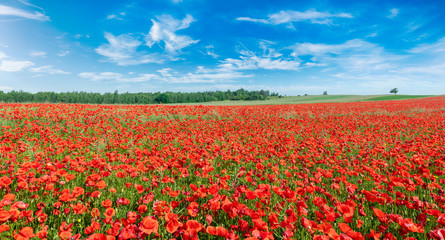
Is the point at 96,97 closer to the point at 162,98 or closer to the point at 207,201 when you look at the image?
the point at 162,98

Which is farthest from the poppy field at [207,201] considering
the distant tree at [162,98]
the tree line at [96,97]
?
the distant tree at [162,98]

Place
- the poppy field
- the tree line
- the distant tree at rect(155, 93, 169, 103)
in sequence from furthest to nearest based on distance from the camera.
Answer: the distant tree at rect(155, 93, 169, 103)
the tree line
the poppy field

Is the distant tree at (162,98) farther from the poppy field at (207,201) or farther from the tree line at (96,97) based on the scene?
the poppy field at (207,201)

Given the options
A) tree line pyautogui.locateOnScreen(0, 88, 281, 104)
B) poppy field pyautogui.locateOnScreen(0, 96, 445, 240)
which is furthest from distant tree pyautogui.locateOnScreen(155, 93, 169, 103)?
poppy field pyautogui.locateOnScreen(0, 96, 445, 240)

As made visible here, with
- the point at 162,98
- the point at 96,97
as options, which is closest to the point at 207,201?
the point at 162,98

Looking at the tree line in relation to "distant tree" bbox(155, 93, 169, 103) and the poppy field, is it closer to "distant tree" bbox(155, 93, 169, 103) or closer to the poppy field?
"distant tree" bbox(155, 93, 169, 103)

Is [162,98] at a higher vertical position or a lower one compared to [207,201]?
higher

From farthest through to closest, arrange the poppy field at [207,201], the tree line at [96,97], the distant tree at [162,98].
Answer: the distant tree at [162,98] → the tree line at [96,97] → the poppy field at [207,201]

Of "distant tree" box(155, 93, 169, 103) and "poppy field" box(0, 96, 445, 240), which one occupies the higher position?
"distant tree" box(155, 93, 169, 103)

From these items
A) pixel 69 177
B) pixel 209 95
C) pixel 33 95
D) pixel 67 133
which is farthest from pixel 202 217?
pixel 209 95

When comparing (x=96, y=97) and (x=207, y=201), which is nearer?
(x=207, y=201)

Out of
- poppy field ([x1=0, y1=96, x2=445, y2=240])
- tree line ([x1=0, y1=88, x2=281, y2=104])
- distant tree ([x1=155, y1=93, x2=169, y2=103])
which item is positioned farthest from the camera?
distant tree ([x1=155, y1=93, x2=169, y2=103])

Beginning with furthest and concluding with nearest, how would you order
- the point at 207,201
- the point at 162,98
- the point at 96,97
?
the point at 162,98
the point at 96,97
the point at 207,201

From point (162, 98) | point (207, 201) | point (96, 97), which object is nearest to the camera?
point (207, 201)
